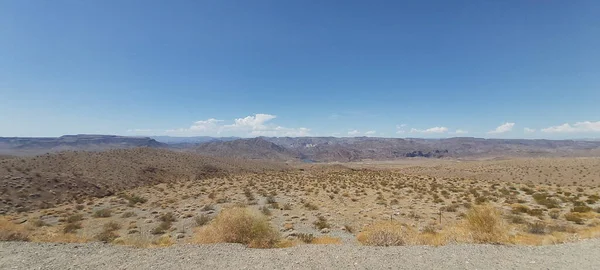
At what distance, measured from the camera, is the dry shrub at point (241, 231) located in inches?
412

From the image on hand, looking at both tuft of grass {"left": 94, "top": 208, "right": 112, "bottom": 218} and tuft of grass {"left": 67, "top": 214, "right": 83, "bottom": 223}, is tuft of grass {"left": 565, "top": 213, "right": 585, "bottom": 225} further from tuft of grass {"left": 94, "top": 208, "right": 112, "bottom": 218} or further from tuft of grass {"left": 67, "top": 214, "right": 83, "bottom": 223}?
tuft of grass {"left": 67, "top": 214, "right": 83, "bottom": 223}

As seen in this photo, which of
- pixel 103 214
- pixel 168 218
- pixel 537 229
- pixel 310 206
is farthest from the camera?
pixel 310 206

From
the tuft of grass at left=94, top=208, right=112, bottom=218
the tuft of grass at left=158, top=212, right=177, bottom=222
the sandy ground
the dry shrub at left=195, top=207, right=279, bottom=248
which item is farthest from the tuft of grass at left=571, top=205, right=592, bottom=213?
the tuft of grass at left=94, top=208, right=112, bottom=218

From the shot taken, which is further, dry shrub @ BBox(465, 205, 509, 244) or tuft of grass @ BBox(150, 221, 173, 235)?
tuft of grass @ BBox(150, 221, 173, 235)

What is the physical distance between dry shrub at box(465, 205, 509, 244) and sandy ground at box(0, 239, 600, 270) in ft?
2.71

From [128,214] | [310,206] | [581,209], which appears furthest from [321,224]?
[581,209]

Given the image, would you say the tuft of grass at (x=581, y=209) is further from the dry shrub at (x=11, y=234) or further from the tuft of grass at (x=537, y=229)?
the dry shrub at (x=11, y=234)

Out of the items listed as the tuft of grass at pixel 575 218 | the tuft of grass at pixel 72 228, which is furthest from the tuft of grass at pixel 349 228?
the tuft of grass at pixel 72 228

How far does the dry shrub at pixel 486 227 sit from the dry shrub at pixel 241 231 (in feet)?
23.2

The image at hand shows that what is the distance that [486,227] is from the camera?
34.0 feet

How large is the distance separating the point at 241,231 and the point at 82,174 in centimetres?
3845

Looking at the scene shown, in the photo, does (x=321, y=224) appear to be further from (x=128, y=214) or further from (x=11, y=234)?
(x=128, y=214)

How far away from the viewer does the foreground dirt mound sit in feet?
91.7

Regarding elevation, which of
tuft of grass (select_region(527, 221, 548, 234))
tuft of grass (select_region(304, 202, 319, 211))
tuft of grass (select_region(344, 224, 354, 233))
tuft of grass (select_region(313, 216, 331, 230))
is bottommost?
tuft of grass (select_region(304, 202, 319, 211))
